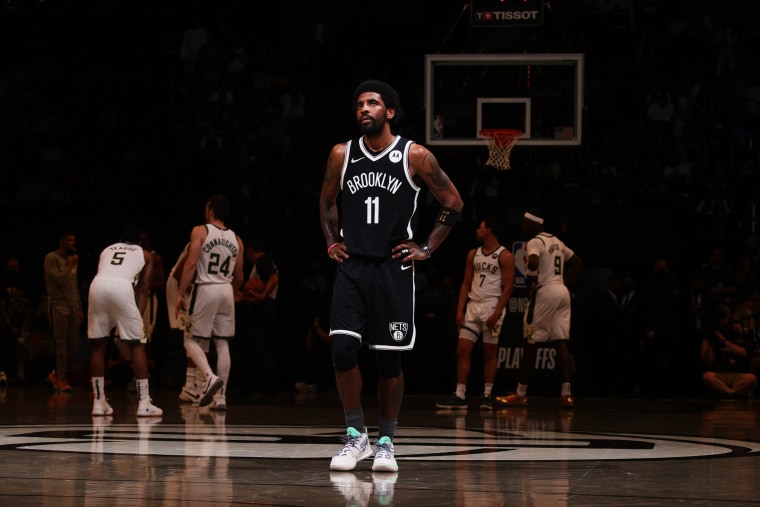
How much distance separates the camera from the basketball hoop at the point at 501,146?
45.9ft

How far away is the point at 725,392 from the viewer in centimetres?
1380

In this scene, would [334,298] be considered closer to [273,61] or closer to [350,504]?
[350,504]

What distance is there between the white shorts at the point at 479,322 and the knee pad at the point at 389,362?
5.67 m

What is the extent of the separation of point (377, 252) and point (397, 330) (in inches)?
16.9

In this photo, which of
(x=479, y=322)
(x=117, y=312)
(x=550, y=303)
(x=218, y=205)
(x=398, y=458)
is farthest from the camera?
(x=550, y=303)

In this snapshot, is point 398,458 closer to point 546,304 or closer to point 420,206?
A: point 546,304

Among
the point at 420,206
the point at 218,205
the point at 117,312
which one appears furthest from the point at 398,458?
the point at 420,206

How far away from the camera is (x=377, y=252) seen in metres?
6.53

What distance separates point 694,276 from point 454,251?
3.40 meters

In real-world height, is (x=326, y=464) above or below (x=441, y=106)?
below

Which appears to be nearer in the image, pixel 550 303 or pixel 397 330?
pixel 397 330

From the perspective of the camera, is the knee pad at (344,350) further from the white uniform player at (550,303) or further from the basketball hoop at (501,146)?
the basketball hoop at (501,146)

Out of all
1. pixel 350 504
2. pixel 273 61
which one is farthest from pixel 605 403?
pixel 273 61

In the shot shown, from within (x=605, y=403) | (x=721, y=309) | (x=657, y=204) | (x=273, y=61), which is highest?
(x=273, y=61)
